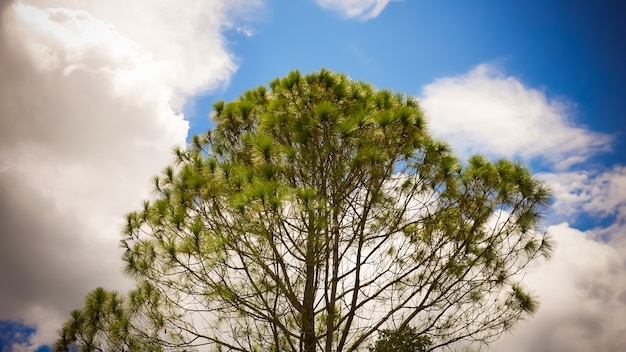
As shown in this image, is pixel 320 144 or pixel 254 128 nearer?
pixel 320 144

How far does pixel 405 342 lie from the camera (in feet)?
15.4

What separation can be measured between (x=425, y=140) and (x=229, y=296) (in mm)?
2792

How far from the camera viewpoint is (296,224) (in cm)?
446

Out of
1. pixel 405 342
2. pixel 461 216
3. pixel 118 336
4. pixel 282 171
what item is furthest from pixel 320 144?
pixel 118 336

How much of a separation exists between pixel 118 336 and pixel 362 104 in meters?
4.22

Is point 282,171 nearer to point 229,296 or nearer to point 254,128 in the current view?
point 254,128

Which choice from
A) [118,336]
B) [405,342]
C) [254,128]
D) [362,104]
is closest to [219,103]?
[254,128]

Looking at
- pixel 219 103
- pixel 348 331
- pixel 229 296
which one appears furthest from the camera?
pixel 219 103

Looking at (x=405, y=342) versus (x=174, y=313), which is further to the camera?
(x=174, y=313)

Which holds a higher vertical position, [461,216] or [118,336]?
[461,216]

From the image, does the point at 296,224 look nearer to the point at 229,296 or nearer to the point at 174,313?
the point at 229,296

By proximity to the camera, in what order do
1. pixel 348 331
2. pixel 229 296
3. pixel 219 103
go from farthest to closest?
pixel 219 103 < pixel 348 331 < pixel 229 296

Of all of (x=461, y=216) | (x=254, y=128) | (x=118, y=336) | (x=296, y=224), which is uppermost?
(x=254, y=128)

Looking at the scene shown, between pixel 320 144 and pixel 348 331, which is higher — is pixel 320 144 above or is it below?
above
